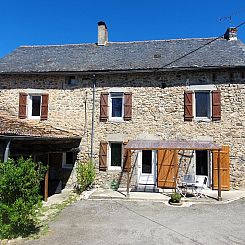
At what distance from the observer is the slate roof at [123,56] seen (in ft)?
39.5

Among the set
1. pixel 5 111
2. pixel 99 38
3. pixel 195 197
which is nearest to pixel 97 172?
pixel 195 197

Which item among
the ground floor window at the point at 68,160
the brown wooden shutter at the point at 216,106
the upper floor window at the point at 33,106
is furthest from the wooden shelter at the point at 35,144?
the brown wooden shutter at the point at 216,106

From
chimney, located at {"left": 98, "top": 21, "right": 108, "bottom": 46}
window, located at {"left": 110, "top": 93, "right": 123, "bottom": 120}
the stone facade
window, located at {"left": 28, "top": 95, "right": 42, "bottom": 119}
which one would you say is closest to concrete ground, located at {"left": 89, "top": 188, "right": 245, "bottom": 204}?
the stone facade

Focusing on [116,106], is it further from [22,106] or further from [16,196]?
[16,196]

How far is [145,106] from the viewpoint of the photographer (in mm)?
12133

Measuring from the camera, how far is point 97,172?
1217cm

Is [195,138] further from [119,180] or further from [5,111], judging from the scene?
[5,111]

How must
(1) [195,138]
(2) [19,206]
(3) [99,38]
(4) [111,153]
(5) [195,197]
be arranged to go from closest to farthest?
(2) [19,206] → (5) [195,197] → (1) [195,138] → (4) [111,153] → (3) [99,38]

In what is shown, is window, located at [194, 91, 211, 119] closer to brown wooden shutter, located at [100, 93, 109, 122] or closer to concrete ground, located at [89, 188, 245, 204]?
concrete ground, located at [89, 188, 245, 204]

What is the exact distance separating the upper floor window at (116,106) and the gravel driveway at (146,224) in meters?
4.39

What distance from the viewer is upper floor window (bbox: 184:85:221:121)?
1151 centimetres

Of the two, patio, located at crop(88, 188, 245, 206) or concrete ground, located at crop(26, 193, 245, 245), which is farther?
patio, located at crop(88, 188, 245, 206)

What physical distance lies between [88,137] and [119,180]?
2.55m

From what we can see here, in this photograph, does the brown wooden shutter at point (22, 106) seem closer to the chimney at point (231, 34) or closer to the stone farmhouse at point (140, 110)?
the stone farmhouse at point (140, 110)
